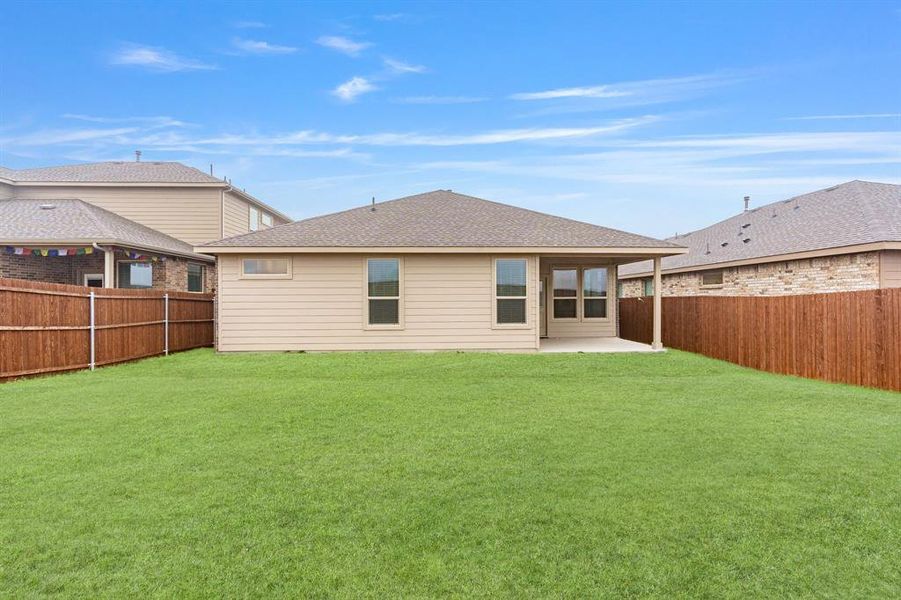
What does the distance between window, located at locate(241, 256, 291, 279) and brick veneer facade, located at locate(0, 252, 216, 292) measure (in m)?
6.10

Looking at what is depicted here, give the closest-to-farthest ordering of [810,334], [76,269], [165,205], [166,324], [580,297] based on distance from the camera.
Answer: [810,334], [166,324], [580,297], [76,269], [165,205]

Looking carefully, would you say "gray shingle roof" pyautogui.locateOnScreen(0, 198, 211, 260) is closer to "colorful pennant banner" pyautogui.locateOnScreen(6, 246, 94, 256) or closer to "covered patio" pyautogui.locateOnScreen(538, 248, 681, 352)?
"colorful pennant banner" pyautogui.locateOnScreen(6, 246, 94, 256)

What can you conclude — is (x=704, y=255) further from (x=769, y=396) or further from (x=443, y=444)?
(x=443, y=444)

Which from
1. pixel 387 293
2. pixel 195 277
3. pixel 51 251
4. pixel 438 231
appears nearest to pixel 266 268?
pixel 387 293

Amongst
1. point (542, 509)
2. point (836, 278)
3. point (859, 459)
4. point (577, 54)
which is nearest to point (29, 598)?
point (542, 509)

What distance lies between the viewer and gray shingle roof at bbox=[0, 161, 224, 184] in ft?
71.3

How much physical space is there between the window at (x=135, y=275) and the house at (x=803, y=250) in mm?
19051

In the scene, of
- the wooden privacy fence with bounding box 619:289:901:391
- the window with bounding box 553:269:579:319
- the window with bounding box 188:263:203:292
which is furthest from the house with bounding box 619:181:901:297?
the window with bounding box 188:263:203:292

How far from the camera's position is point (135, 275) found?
61.7ft

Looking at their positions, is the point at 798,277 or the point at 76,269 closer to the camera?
the point at 798,277

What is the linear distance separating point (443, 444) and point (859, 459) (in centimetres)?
391

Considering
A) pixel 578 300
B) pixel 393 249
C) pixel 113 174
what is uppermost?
pixel 113 174

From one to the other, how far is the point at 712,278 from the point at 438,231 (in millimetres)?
11426

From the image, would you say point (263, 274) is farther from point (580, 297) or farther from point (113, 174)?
point (113, 174)
